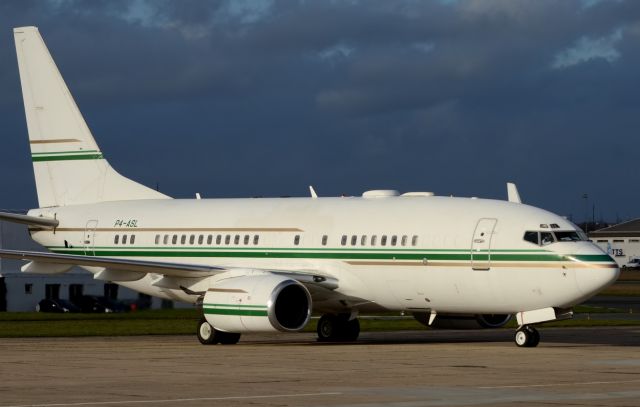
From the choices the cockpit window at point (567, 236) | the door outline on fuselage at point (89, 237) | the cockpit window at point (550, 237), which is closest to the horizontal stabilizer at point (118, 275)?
the door outline on fuselage at point (89, 237)

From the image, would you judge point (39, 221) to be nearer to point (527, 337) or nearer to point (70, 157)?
point (70, 157)

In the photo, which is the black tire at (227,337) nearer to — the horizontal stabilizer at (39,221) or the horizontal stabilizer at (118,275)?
the horizontal stabilizer at (118,275)

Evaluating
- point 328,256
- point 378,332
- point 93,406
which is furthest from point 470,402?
point 378,332

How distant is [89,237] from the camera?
45.1 m

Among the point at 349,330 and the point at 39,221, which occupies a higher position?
the point at 39,221

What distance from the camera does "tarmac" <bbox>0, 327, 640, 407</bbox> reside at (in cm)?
2167

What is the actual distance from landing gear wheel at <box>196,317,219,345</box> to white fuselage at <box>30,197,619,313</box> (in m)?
1.62

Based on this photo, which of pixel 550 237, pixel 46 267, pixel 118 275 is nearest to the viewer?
pixel 550 237

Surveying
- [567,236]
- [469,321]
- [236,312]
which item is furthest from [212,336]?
[567,236]

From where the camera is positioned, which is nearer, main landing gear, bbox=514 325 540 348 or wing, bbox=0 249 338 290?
main landing gear, bbox=514 325 540 348

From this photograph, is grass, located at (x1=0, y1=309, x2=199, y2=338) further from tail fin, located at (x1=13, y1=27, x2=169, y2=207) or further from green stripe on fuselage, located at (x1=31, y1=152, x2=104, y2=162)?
green stripe on fuselage, located at (x1=31, y1=152, x2=104, y2=162)

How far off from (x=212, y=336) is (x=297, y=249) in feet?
12.4

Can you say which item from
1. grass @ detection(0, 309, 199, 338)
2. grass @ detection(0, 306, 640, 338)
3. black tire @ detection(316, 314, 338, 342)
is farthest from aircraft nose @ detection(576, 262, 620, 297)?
grass @ detection(0, 309, 199, 338)

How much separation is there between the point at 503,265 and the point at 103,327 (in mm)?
20321
